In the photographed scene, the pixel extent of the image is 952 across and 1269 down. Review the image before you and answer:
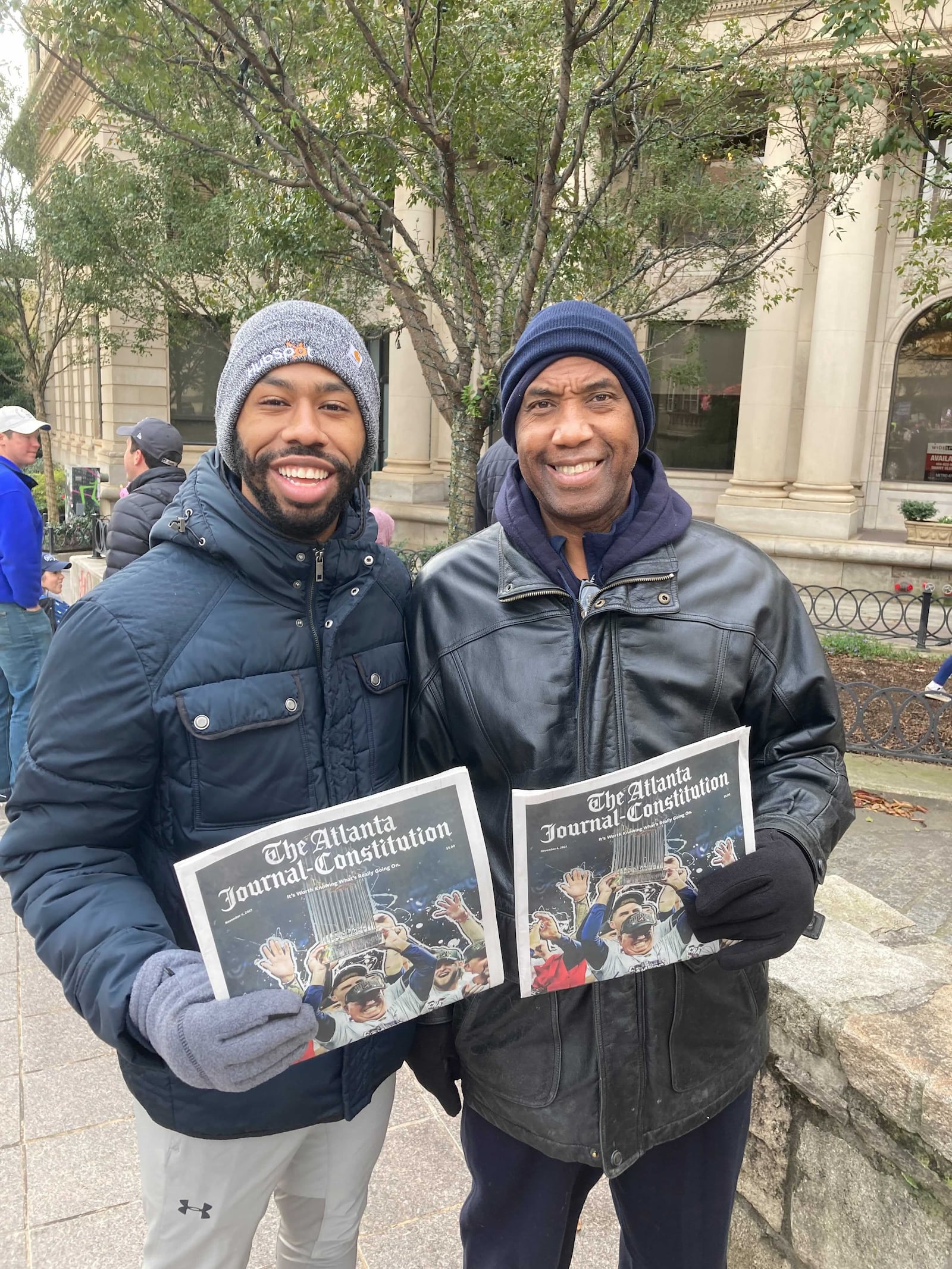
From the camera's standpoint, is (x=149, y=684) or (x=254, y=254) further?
(x=254, y=254)

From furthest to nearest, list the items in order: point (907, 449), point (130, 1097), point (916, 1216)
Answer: point (907, 449) → point (130, 1097) → point (916, 1216)

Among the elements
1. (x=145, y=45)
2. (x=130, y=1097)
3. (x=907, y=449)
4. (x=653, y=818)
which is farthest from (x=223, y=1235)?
(x=907, y=449)

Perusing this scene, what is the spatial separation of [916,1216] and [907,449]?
19.2m

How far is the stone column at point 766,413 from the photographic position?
1709 centimetres

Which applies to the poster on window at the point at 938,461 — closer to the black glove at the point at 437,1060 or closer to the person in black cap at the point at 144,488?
the person in black cap at the point at 144,488

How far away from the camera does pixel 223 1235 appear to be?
6.01 ft

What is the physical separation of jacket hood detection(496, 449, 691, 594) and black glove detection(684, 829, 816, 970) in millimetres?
611

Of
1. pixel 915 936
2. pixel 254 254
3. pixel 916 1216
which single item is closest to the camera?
pixel 916 1216

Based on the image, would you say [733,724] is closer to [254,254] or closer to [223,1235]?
[223,1235]

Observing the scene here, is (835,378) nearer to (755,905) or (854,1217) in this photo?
(854,1217)

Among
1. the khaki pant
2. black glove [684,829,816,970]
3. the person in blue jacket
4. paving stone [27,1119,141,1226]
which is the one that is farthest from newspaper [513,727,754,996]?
the person in blue jacket

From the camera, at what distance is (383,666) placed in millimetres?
1930

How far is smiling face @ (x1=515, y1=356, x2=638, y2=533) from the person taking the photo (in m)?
1.93

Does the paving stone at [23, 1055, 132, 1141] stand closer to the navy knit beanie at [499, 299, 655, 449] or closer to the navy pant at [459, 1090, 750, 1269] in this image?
the navy pant at [459, 1090, 750, 1269]
